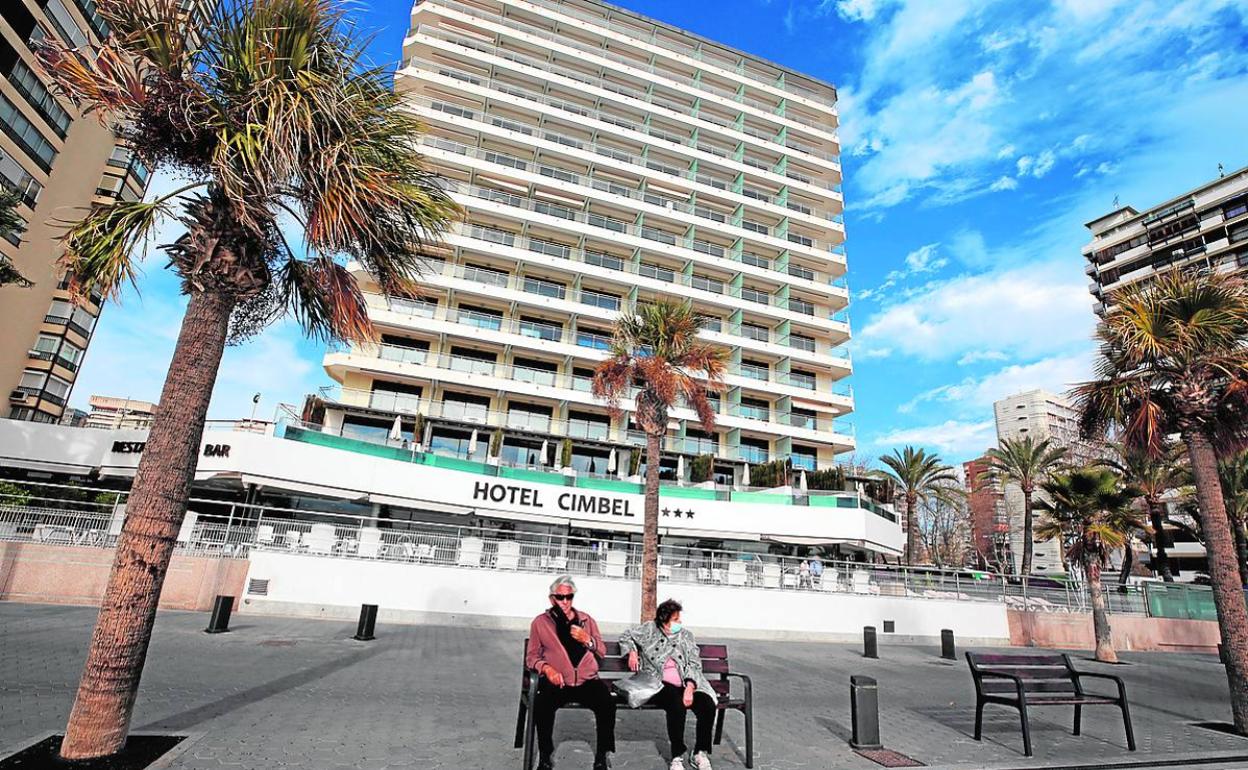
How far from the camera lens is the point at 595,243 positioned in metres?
36.8

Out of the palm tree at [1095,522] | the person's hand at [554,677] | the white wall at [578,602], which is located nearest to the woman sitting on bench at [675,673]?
the person's hand at [554,677]

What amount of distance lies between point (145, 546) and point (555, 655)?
10.9 ft

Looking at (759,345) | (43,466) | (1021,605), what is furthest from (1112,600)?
(43,466)

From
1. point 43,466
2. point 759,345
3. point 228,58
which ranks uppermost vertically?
point 759,345

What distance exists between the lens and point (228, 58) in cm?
511

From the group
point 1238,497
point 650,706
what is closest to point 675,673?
point 650,706

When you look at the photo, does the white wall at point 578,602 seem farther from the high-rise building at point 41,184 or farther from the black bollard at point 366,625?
the high-rise building at point 41,184

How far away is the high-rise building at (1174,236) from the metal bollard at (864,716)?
60726mm

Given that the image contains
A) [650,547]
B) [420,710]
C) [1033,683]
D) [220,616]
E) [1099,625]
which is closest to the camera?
[420,710]

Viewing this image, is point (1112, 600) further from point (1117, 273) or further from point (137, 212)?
point (1117, 273)

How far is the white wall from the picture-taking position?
46.6 feet

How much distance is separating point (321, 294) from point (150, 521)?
2.64 meters

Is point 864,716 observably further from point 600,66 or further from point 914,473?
point 600,66

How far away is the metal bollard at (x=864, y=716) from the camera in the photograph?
5773mm
